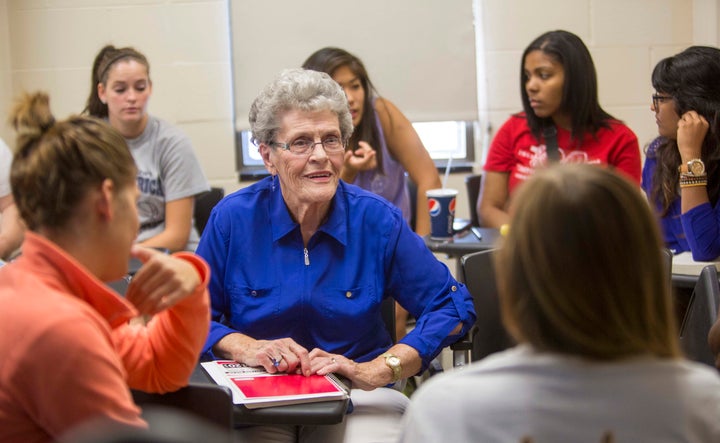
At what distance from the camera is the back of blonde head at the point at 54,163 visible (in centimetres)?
121

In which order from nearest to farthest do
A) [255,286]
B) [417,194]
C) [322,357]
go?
[322,357] → [255,286] → [417,194]

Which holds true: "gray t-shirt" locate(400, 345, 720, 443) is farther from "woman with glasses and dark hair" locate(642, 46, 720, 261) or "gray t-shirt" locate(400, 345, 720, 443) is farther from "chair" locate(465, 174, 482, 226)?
"chair" locate(465, 174, 482, 226)

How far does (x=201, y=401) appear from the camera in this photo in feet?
4.75

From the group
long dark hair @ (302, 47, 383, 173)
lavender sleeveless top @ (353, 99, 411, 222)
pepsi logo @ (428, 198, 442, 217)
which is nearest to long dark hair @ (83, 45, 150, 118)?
long dark hair @ (302, 47, 383, 173)

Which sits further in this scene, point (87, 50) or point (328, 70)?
point (87, 50)

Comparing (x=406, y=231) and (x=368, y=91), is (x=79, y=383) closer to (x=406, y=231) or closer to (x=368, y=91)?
(x=406, y=231)

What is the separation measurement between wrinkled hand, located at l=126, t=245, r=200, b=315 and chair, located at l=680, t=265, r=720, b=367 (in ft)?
3.95

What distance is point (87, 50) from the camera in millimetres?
4289

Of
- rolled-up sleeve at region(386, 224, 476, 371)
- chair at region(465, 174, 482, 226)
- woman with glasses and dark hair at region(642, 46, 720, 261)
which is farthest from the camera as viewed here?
chair at region(465, 174, 482, 226)

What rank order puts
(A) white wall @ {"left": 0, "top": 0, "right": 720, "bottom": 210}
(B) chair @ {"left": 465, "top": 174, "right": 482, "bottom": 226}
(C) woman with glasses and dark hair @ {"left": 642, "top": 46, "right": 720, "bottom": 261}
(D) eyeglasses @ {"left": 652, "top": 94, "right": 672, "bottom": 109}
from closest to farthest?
(C) woman with glasses and dark hair @ {"left": 642, "top": 46, "right": 720, "bottom": 261} < (D) eyeglasses @ {"left": 652, "top": 94, "right": 672, "bottom": 109} < (B) chair @ {"left": 465, "top": 174, "right": 482, "bottom": 226} < (A) white wall @ {"left": 0, "top": 0, "right": 720, "bottom": 210}

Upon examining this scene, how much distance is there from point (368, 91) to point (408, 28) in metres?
0.99

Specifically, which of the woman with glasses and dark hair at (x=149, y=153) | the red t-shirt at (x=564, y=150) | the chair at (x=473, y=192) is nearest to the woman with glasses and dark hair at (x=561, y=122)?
the red t-shirt at (x=564, y=150)

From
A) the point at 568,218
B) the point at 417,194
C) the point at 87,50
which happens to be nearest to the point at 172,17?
the point at 87,50

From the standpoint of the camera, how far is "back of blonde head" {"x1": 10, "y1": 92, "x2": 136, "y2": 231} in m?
1.21
